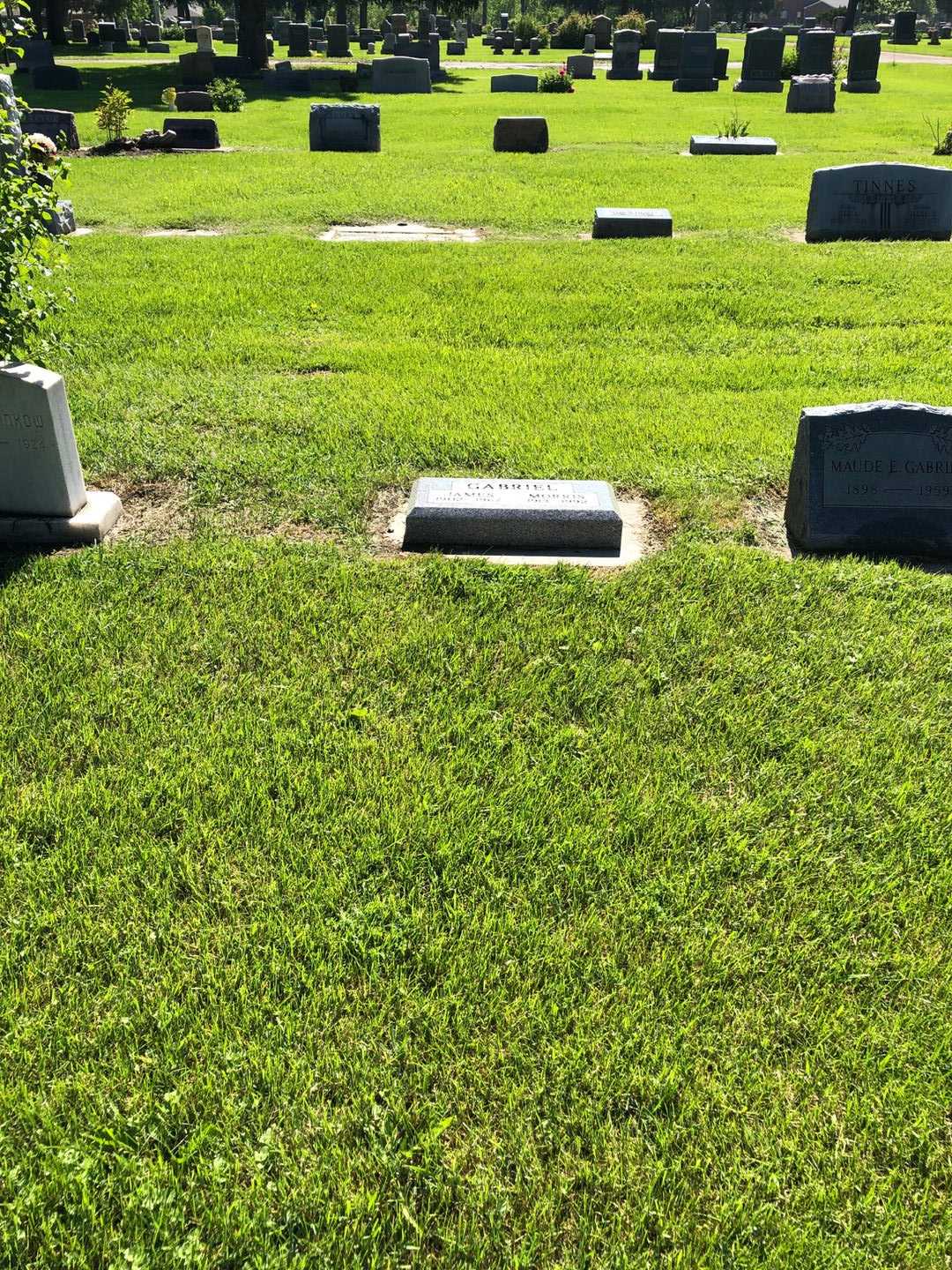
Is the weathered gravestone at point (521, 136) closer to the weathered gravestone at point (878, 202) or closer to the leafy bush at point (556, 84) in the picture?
the weathered gravestone at point (878, 202)

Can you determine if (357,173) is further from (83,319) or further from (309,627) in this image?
(309,627)

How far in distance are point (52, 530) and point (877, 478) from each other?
4.49 meters

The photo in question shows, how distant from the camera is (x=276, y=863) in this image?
331cm

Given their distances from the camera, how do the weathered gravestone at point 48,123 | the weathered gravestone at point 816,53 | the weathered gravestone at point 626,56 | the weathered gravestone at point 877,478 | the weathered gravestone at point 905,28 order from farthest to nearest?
the weathered gravestone at point 905,28
the weathered gravestone at point 626,56
the weathered gravestone at point 816,53
the weathered gravestone at point 48,123
the weathered gravestone at point 877,478

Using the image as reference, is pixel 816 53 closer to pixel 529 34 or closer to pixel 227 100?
pixel 227 100

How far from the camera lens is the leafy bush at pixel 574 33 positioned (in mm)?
49000

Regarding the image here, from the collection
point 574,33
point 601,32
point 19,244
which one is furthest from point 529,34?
point 19,244

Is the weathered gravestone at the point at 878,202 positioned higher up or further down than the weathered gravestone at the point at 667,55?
further down

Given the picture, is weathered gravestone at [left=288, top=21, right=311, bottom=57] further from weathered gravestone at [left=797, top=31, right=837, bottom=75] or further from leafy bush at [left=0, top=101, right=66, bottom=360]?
leafy bush at [left=0, top=101, right=66, bottom=360]

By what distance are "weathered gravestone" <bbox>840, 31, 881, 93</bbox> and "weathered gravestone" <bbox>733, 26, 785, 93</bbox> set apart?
2022mm

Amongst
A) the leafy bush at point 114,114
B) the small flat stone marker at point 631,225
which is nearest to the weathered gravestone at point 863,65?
the leafy bush at point 114,114

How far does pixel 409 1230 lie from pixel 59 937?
1389mm

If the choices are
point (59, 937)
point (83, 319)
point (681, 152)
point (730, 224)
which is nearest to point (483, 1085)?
point (59, 937)

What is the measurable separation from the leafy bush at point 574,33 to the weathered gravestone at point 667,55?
51.4 ft
